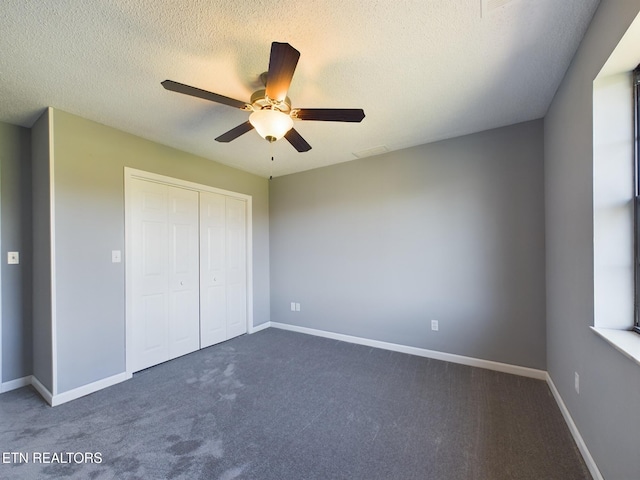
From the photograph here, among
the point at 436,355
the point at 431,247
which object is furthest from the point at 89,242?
the point at 436,355

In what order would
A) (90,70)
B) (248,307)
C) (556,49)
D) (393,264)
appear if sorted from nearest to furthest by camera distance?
1. (556,49)
2. (90,70)
3. (393,264)
4. (248,307)

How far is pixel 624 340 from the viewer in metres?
1.27

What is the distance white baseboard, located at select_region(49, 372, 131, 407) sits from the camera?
2207 mm

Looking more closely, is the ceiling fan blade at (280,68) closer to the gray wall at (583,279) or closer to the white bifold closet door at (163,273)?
the gray wall at (583,279)

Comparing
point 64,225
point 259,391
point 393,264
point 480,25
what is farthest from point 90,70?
point 393,264

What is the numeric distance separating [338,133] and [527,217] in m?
2.01

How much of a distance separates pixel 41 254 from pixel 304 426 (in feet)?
8.81

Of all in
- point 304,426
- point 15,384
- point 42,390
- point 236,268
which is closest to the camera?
point 304,426

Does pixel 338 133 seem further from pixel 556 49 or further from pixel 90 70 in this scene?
pixel 90 70

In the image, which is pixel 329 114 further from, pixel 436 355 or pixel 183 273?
pixel 436 355

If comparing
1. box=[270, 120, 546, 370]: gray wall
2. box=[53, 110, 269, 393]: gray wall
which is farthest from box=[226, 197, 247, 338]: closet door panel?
box=[53, 110, 269, 393]: gray wall

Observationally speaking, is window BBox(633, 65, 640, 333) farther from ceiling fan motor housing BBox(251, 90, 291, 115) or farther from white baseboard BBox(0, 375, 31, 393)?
white baseboard BBox(0, 375, 31, 393)

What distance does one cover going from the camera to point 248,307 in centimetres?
402

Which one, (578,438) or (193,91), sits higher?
(193,91)
